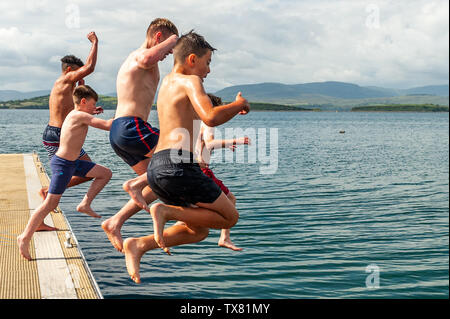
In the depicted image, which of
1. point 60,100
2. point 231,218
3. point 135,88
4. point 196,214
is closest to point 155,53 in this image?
point 135,88

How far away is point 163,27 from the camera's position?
5.14 meters

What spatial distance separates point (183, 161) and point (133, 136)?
1.07 metres

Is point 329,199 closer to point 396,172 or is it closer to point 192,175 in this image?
point 396,172

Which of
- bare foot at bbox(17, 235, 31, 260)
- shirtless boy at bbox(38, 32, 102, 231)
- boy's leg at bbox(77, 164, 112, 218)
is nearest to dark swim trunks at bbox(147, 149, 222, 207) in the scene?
shirtless boy at bbox(38, 32, 102, 231)

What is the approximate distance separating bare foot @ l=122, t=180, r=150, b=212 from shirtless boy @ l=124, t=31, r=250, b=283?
84 cm

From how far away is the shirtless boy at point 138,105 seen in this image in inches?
204

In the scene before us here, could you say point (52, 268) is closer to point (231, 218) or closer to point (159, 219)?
point (159, 219)

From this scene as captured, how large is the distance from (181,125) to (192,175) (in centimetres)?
46

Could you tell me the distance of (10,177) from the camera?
1612cm

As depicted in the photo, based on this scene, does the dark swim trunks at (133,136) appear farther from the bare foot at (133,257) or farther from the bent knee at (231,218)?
the bent knee at (231,218)

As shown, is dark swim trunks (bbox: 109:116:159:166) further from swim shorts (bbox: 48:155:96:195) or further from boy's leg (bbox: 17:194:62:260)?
boy's leg (bbox: 17:194:62:260)

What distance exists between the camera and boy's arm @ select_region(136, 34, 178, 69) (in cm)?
486

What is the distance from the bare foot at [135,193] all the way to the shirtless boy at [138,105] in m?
0.04

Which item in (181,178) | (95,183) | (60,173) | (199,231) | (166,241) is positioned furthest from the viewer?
(95,183)
